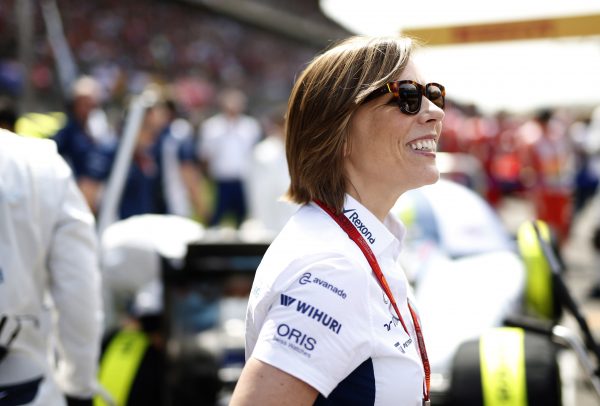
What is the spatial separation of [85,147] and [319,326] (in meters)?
4.93

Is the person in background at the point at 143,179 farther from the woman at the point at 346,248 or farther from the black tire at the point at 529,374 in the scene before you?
the woman at the point at 346,248

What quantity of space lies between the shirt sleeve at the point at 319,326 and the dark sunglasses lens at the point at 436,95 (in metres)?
0.49

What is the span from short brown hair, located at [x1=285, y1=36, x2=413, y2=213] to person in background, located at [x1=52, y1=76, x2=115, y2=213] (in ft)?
13.0

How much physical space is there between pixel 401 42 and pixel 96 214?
4482mm

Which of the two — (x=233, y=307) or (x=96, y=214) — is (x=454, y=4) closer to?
(x=233, y=307)

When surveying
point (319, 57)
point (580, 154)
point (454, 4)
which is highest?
point (454, 4)

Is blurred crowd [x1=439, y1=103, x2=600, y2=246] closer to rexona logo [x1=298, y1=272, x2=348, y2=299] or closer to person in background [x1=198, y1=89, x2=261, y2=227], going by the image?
person in background [x1=198, y1=89, x2=261, y2=227]

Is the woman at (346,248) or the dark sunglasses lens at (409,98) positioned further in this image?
the dark sunglasses lens at (409,98)

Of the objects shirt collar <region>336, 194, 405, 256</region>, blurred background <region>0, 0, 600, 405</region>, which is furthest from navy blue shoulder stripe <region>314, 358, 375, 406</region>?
blurred background <region>0, 0, 600, 405</region>

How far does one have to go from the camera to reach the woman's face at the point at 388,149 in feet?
5.76

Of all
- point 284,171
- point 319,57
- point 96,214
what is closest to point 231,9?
point 284,171

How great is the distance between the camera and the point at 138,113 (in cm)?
479

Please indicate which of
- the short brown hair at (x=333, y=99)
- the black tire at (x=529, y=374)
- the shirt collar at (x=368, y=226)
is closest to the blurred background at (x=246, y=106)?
the short brown hair at (x=333, y=99)

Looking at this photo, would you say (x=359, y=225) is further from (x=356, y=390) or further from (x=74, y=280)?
(x=74, y=280)
